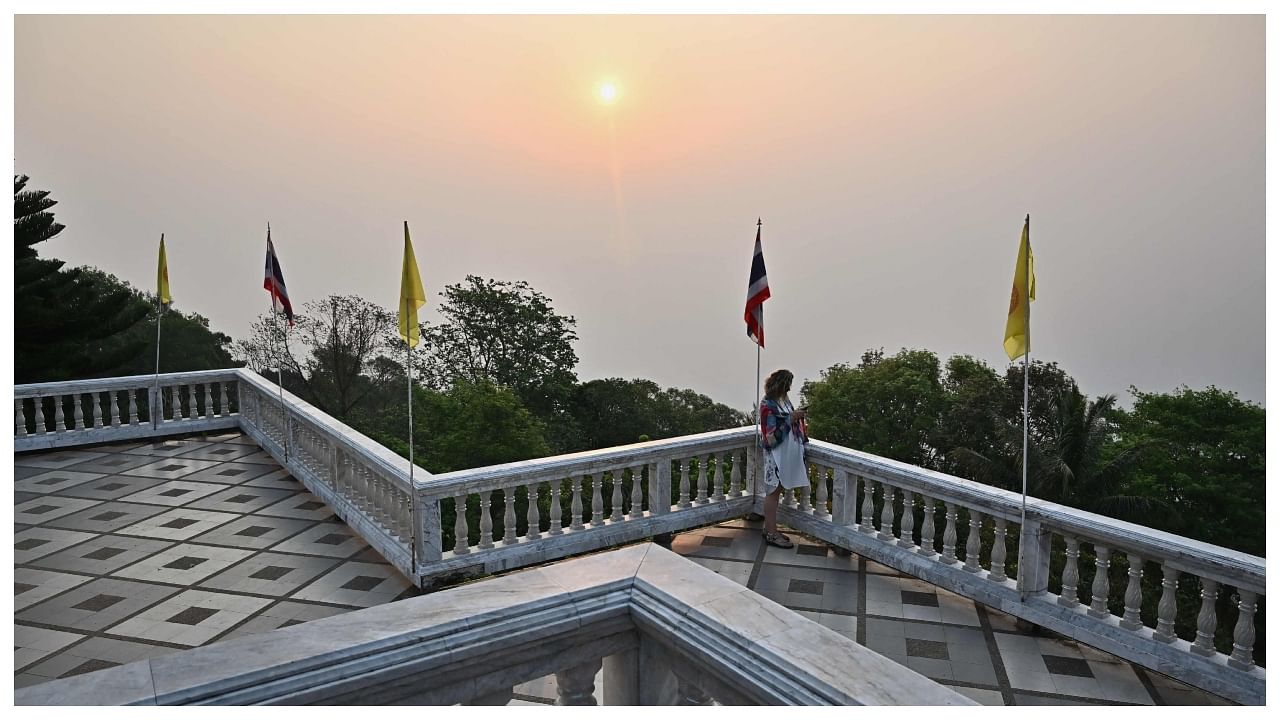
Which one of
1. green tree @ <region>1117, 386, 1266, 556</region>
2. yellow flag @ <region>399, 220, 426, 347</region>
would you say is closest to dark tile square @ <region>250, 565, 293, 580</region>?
yellow flag @ <region>399, 220, 426, 347</region>

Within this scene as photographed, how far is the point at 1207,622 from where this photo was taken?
11.7 ft

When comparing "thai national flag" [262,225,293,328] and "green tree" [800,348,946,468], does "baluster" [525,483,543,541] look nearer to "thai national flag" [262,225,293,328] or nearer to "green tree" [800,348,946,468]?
"thai national flag" [262,225,293,328]

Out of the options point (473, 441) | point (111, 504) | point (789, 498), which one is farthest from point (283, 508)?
point (473, 441)

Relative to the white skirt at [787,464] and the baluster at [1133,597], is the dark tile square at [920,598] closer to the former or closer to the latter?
the baluster at [1133,597]

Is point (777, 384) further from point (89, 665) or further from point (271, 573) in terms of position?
point (89, 665)

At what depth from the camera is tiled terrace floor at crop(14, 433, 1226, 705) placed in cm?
383

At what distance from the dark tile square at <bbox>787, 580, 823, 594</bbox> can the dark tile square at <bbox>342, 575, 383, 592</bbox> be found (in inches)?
95.0

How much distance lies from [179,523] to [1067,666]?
5637mm

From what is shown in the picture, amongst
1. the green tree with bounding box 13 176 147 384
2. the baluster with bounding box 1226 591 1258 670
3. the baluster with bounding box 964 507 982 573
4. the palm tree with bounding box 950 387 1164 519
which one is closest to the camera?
the baluster with bounding box 1226 591 1258 670

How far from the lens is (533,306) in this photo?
30500 millimetres

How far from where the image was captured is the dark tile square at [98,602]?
14.7 ft

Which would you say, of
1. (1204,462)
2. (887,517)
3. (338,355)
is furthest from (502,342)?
(887,517)

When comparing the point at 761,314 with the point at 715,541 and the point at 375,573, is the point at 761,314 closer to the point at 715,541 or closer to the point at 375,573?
the point at 715,541

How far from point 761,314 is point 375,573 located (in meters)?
3.14
